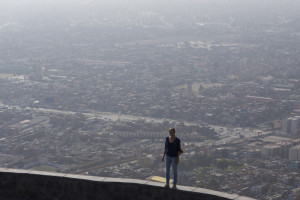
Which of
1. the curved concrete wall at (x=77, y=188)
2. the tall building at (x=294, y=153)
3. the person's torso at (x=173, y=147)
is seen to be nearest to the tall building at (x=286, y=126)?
the tall building at (x=294, y=153)

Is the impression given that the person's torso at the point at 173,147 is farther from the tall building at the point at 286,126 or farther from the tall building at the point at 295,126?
the tall building at the point at 286,126

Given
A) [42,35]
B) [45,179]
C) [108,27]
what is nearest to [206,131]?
[45,179]

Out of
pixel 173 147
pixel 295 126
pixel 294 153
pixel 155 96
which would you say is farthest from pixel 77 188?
pixel 155 96

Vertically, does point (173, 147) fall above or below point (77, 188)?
above

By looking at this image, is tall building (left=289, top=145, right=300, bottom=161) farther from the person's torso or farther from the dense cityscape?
the person's torso

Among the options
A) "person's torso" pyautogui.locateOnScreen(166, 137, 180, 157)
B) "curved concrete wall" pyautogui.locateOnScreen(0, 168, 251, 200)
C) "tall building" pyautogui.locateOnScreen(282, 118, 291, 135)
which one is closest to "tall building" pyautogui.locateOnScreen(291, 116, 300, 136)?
"tall building" pyautogui.locateOnScreen(282, 118, 291, 135)

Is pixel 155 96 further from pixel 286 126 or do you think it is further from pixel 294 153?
pixel 294 153
